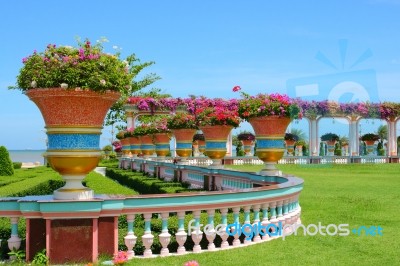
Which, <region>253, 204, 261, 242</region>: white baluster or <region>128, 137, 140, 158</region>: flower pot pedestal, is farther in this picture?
<region>128, 137, 140, 158</region>: flower pot pedestal

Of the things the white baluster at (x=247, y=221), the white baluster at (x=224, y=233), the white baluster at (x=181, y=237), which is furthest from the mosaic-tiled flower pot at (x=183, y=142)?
the white baluster at (x=181, y=237)

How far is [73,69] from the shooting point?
20.3 ft

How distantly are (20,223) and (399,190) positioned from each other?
12045 mm

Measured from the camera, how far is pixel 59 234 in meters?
5.87

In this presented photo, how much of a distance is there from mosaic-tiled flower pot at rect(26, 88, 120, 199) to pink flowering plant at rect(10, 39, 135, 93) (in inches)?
3.8

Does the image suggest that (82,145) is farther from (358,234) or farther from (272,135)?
(272,135)

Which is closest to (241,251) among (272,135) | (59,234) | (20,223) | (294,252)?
(294,252)

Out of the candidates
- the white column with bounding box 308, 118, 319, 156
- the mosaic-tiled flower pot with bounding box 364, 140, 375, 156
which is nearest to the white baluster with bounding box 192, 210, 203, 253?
the white column with bounding box 308, 118, 319, 156

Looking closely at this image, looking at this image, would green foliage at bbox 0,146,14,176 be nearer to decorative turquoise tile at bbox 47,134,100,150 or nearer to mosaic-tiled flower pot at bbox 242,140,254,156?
mosaic-tiled flower pot at bbox 242,140,254,156

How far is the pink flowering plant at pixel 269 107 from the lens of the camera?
1148 centimetres

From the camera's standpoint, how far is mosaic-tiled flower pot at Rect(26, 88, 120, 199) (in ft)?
20.3

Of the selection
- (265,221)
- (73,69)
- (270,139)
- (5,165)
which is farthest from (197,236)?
(5,165)

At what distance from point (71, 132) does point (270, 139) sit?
6.23m

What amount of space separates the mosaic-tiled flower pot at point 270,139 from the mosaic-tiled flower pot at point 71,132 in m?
5.88
